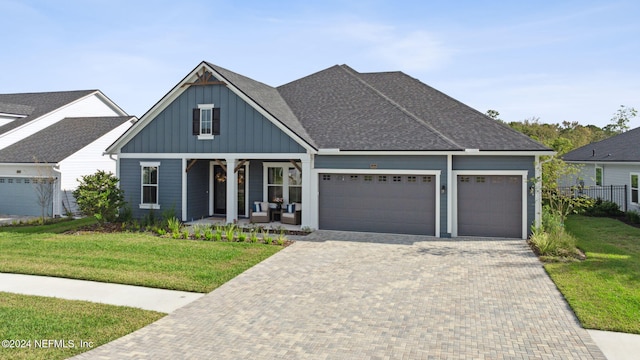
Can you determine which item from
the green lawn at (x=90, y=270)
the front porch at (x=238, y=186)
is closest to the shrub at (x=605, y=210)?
the front porch at (x=238, y=186)

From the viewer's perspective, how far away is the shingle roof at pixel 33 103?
26417 millimetres

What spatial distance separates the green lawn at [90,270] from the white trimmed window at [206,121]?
15.8 ft

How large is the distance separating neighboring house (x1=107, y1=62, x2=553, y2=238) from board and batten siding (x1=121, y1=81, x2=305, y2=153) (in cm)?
4

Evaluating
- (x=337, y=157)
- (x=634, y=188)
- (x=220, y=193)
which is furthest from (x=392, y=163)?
(x=634, y=188)

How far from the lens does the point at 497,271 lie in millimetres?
10875

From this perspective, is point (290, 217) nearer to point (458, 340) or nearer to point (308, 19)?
point (308, 19)

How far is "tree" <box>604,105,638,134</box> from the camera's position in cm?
6145

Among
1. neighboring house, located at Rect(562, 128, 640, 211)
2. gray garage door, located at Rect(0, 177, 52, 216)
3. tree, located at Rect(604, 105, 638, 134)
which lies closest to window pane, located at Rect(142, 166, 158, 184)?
gray garage door, located at Rect(0, 177, 52, 216)

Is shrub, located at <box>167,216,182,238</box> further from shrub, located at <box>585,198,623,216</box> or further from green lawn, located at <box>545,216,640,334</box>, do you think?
shrub, located at <box>585,198,623,216</box>

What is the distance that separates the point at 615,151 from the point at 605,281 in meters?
19.3

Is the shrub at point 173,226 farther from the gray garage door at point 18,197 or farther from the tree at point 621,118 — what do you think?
the tree at point 621,118

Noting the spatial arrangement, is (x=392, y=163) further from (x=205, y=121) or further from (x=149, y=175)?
(x=149, y=175)

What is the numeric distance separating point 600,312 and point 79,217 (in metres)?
22.4

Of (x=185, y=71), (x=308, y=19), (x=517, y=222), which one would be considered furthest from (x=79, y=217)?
(x=517, y=222)
